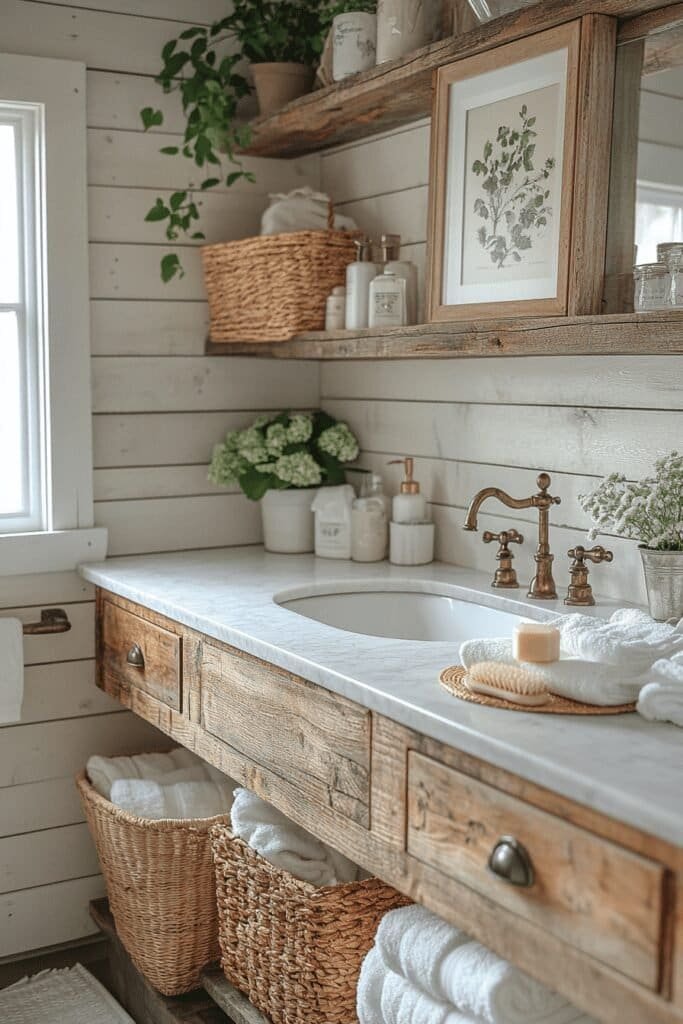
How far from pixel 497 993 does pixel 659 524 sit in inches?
28.7

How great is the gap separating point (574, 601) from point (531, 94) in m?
0.82

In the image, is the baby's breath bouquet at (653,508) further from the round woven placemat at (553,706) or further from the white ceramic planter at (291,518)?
the white ceramic planter at (291,518)

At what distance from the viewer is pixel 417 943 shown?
151 cm

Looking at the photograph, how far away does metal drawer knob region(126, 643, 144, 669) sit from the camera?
7.27ft

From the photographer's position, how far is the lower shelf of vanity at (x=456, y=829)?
1.08 metres

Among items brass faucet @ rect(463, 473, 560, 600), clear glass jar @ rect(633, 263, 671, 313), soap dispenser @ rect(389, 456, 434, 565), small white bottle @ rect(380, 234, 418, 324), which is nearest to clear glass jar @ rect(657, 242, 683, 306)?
clear glass jar @ rect(633, 263, 671, 313)

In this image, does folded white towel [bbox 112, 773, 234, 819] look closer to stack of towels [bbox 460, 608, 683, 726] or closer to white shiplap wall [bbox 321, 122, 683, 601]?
white shiplap wall [bbox 321, 122, 683, 601]

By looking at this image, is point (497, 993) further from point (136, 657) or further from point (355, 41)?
point (355, 41)

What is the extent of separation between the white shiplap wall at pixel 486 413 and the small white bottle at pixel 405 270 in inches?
2.3

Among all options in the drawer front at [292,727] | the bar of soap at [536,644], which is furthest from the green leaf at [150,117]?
the bar of soap at [536,644]

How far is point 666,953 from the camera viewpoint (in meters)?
1.05

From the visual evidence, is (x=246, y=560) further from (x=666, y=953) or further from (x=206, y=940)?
(x=666, y=953)

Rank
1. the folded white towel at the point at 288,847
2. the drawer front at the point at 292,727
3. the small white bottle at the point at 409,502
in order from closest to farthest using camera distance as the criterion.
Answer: the drawer front at the point at 292,727
the folded white towel at the point at 288,847
the small white bottle at the point at 409,502

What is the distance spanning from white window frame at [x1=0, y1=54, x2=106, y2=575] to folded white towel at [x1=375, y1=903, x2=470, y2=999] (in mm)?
1211
